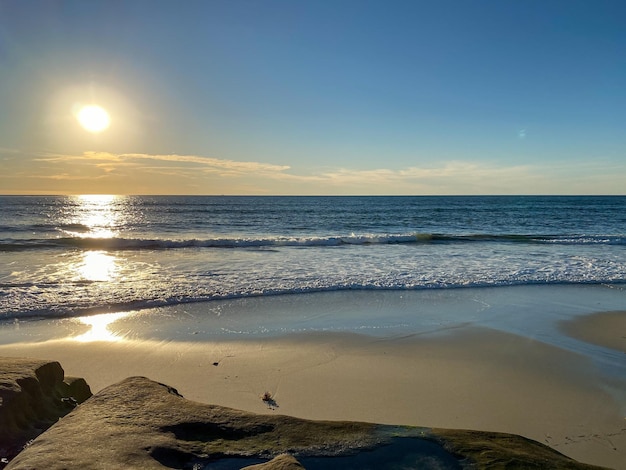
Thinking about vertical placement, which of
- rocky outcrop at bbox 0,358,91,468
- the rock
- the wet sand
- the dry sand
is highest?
the rock

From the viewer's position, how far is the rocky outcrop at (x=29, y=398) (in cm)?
284

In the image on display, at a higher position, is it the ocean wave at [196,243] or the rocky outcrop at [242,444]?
the rocky outcrop at [242,444]

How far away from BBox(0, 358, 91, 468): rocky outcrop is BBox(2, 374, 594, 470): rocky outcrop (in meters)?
0.54

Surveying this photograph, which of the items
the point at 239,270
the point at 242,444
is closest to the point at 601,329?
the point at 242,444

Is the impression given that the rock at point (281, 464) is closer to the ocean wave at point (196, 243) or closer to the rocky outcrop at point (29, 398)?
the rocky outcrop at point (29, 398)

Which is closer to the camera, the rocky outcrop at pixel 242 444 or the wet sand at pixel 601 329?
the rocky outcrop at pixel 242 444

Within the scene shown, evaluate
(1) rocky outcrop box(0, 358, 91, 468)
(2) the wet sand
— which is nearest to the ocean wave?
(2) the wet sand

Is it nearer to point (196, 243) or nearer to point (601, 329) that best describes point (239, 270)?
point (601, 329)

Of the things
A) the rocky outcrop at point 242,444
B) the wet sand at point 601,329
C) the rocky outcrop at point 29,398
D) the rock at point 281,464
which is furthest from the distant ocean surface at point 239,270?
the rock at point 281,464

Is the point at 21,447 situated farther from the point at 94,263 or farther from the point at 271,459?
the point at 94,263

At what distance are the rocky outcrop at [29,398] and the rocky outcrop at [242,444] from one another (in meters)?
0.54

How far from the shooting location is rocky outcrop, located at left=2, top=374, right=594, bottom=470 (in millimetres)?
2223

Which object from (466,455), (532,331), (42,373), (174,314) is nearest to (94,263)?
(174,314)

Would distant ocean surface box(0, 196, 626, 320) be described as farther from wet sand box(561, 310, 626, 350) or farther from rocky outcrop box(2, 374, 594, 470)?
rocky outcrop box(2, 374, 594, 470)
